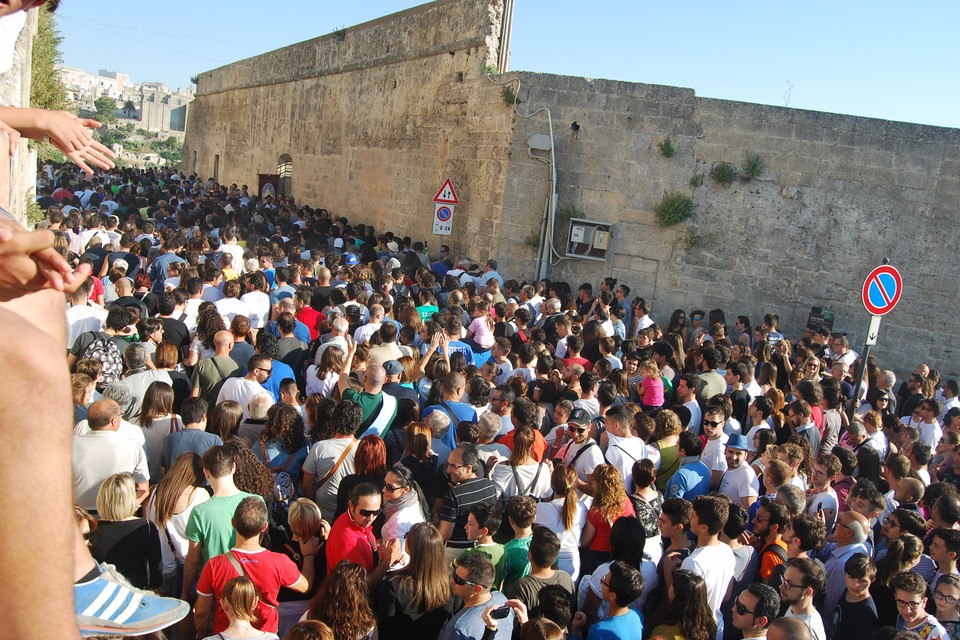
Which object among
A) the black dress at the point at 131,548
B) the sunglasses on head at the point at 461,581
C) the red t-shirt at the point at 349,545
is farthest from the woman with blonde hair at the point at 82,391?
the sunglasses on head at the point at 461,581

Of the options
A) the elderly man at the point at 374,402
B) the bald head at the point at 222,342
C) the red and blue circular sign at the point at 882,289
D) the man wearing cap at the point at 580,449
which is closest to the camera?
the man wearing cap at the point at 580,449

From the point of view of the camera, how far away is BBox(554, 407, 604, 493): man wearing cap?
5.29m

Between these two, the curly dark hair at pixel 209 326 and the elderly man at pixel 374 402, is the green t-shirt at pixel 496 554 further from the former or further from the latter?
the curly dark hair at pixel 209 326

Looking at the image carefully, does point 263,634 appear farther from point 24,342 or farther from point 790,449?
point 790,449

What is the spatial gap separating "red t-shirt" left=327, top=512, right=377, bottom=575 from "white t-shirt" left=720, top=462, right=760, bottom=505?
9.06 feet

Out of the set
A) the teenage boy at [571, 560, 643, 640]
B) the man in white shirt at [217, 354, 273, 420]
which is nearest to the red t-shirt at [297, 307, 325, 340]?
the man in white shirt at [217, 354, 273, 420]

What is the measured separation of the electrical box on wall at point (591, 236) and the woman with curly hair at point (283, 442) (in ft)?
28.3

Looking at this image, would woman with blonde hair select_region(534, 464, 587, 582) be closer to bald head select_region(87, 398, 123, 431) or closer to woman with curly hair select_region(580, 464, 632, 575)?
woman with curly hair select_region(580, 464, 632, 575)

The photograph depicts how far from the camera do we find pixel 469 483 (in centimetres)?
459

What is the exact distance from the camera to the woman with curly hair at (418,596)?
3697mm

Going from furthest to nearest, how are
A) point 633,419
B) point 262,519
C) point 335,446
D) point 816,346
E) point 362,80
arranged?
point 362,80 < point 816,346 < point 633,419 < point 335,446 < point 262,519

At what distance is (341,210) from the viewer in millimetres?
20438

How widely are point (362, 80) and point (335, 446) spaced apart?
53.3ft

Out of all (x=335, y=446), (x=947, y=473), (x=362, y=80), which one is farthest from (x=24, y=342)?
(x=362, y=80)
